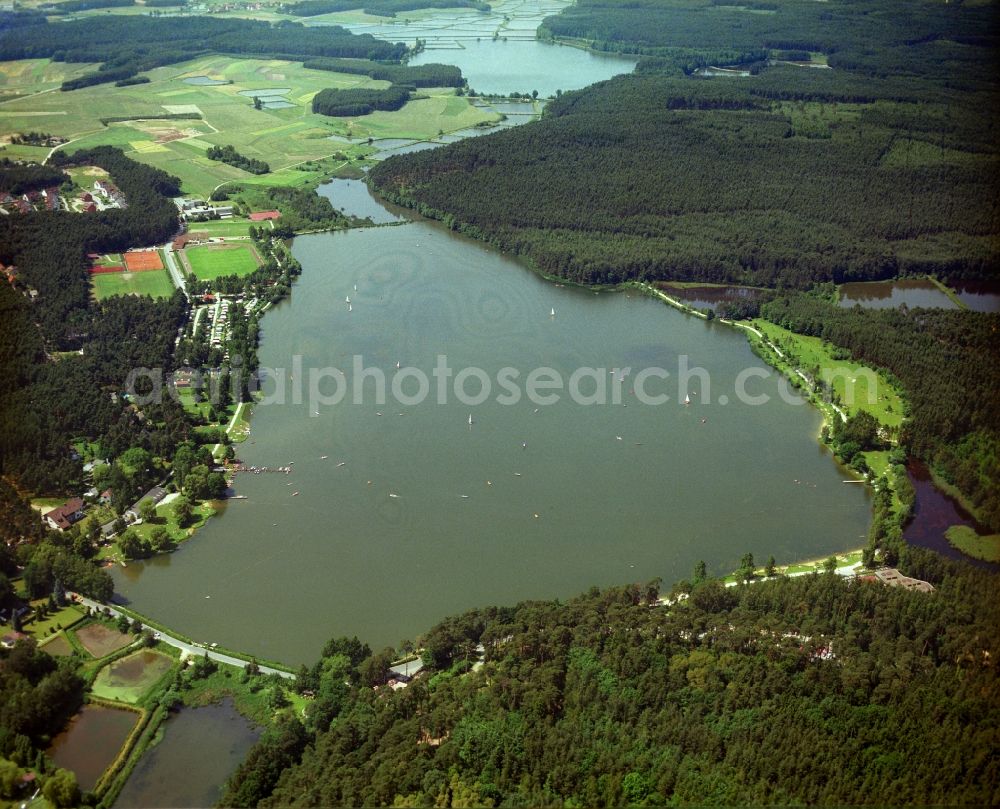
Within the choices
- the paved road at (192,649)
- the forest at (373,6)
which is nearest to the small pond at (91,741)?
the paved road at (192,649)

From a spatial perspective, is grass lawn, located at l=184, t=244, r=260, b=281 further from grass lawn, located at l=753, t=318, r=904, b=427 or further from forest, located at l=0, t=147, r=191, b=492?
grass lawn, located at l=753, t=318, r=904, b=427

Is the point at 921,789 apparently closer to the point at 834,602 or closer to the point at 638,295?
the point at 834,602

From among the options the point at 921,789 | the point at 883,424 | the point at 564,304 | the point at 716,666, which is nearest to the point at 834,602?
the point at 716,666

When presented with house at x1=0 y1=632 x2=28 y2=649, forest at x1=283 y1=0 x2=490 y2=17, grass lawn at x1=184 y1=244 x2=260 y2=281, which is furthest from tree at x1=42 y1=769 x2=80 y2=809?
forest at x1=283 y1=0 x2=490 y2=17

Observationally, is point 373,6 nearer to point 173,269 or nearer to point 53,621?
point 173,269

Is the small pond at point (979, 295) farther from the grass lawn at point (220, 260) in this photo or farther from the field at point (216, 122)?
the field at point (216, 122)
